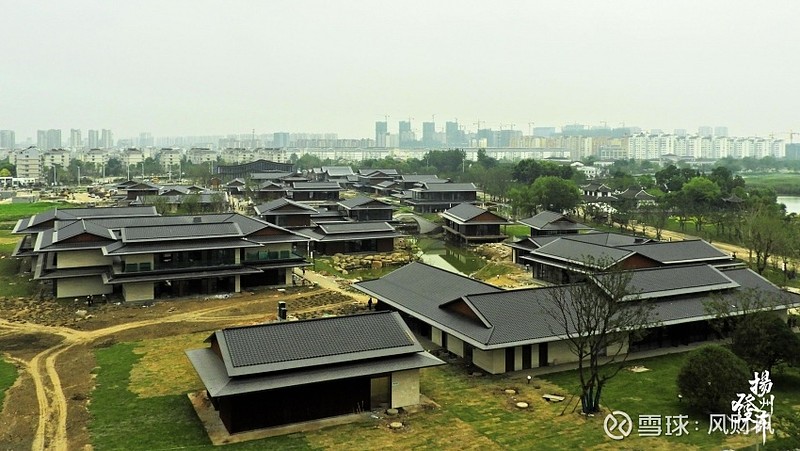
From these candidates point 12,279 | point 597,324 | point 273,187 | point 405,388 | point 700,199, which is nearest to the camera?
point 405,388

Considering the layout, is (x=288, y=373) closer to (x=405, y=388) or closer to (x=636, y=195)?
(x=405, y=388)

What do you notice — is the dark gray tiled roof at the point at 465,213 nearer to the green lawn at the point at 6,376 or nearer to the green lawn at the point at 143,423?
the green lawn at the point at 143,423

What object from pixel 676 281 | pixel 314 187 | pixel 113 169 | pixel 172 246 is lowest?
pixel 676 281

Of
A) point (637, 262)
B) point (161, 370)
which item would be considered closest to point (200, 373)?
point (161, 370)

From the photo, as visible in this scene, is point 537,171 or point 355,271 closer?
point 355,271

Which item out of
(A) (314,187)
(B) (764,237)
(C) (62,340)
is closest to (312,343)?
(C) (62,340)

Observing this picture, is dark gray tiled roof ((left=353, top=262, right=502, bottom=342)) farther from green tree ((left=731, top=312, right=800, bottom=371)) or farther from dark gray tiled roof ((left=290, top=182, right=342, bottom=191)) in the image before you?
dark gray tiled roof ((left=290, top=182, right=342, bottom=191))
